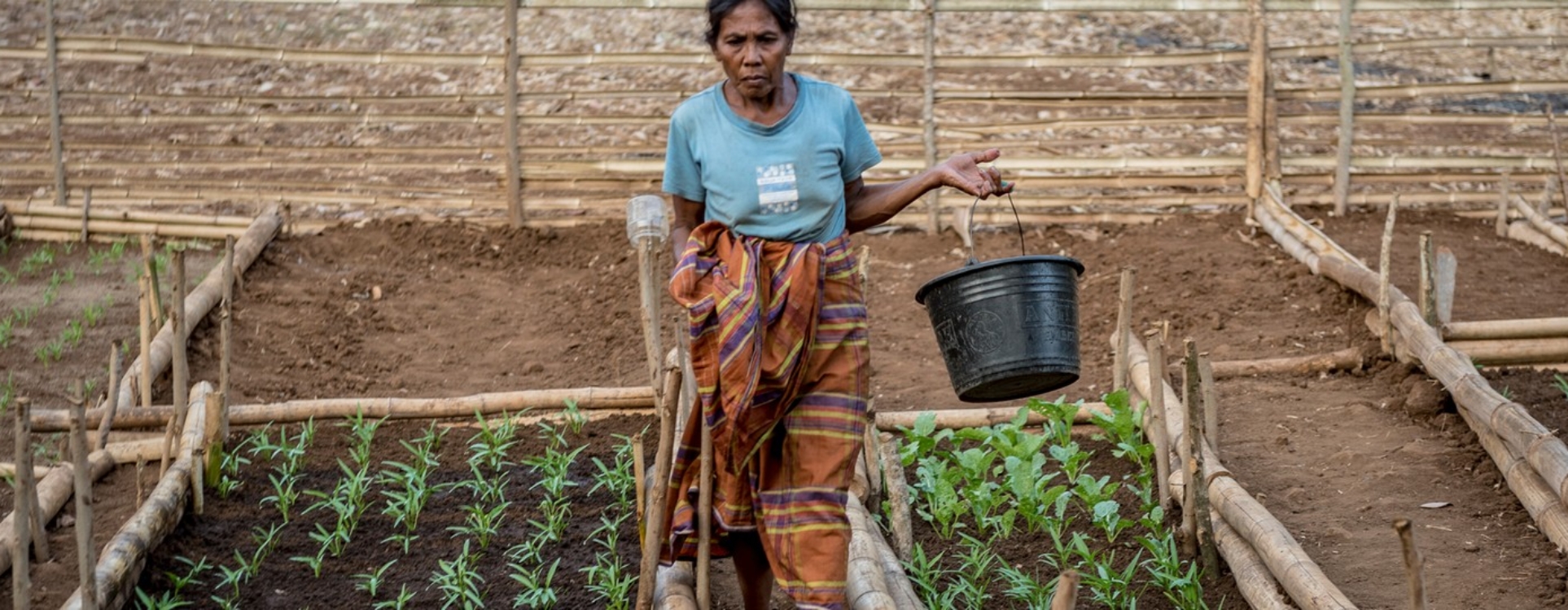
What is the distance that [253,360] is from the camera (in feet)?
18.8

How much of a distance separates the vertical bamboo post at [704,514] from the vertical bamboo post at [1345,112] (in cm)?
535

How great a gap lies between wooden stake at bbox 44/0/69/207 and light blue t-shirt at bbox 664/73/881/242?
6.20 meters

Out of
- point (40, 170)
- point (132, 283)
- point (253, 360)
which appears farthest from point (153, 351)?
point (40, 170)

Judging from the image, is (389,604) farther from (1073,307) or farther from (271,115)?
(271,115)

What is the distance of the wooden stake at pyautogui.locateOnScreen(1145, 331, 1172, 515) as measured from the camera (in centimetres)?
393

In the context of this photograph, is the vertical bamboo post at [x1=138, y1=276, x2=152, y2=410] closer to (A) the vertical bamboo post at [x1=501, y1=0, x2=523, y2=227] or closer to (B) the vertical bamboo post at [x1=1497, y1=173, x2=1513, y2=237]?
(A) the vertical bamboo post at [x1=501, y1=0, x2=523, y2=227]

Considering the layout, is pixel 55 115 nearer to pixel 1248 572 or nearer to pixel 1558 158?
pixel 1248 572

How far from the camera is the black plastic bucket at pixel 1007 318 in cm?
302

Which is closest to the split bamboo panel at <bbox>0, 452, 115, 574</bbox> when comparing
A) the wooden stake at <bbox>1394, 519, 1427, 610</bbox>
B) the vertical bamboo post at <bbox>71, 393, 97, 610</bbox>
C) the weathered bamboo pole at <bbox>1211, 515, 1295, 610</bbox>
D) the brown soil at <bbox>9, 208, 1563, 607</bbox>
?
the brown soil at <bbox>9, 208, 1563, 607</bbox>

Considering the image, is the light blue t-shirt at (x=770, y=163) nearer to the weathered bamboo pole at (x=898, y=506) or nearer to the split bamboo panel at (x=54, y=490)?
the weathered bamboo pole at (x=898, y=506)

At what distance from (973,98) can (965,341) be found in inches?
190

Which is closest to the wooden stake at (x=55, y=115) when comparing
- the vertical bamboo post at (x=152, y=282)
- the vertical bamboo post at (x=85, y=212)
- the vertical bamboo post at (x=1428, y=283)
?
the vertical bamboo post at (x=85, y=212)

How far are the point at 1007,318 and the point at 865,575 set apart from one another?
2.01 feet

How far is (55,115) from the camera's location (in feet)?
26.5
